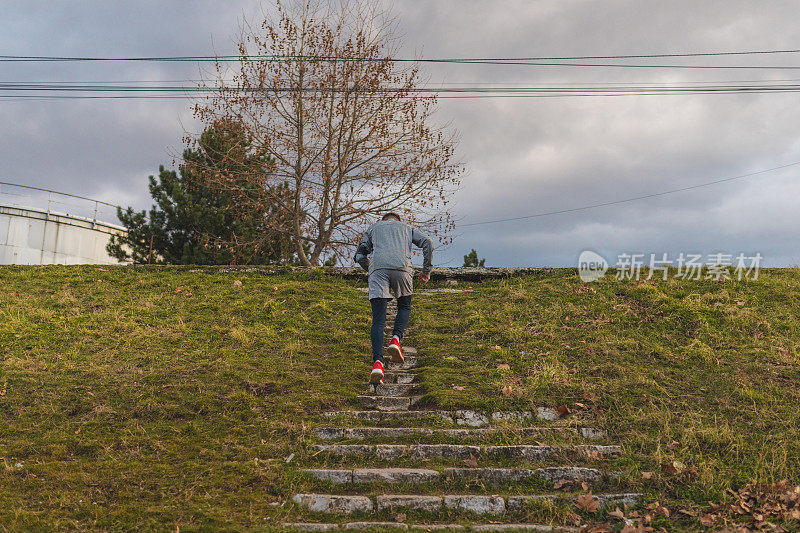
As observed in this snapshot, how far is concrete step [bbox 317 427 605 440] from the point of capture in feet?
18.4

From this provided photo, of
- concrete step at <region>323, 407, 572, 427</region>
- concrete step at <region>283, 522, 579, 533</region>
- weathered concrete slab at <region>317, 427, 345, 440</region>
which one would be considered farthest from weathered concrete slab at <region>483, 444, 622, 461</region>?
weathered concrete slab at <region>317, 427, 345, 440</region>

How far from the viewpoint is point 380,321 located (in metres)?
7.13

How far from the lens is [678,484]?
4836 mm

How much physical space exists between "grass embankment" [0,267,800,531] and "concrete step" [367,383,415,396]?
0.75 feet

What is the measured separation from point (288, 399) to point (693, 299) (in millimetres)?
7683

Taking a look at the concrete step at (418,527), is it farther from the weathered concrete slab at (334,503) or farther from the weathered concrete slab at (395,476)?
the weathered concrete slab at (395,476)

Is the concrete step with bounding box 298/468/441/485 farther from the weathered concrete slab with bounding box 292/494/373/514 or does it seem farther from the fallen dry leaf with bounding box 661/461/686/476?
the fallen dry leaf with bounding box 661/461/686/476

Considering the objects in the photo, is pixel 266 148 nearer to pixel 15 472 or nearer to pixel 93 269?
pixel 93 269

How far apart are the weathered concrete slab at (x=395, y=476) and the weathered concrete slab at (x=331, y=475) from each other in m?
0.06

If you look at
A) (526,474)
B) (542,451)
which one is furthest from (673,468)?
(526,474)

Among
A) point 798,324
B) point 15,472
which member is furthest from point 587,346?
point 15,472

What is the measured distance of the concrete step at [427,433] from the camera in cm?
561

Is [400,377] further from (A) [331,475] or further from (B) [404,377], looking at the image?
(A) [331,475]

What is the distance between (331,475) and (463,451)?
4.34ft
